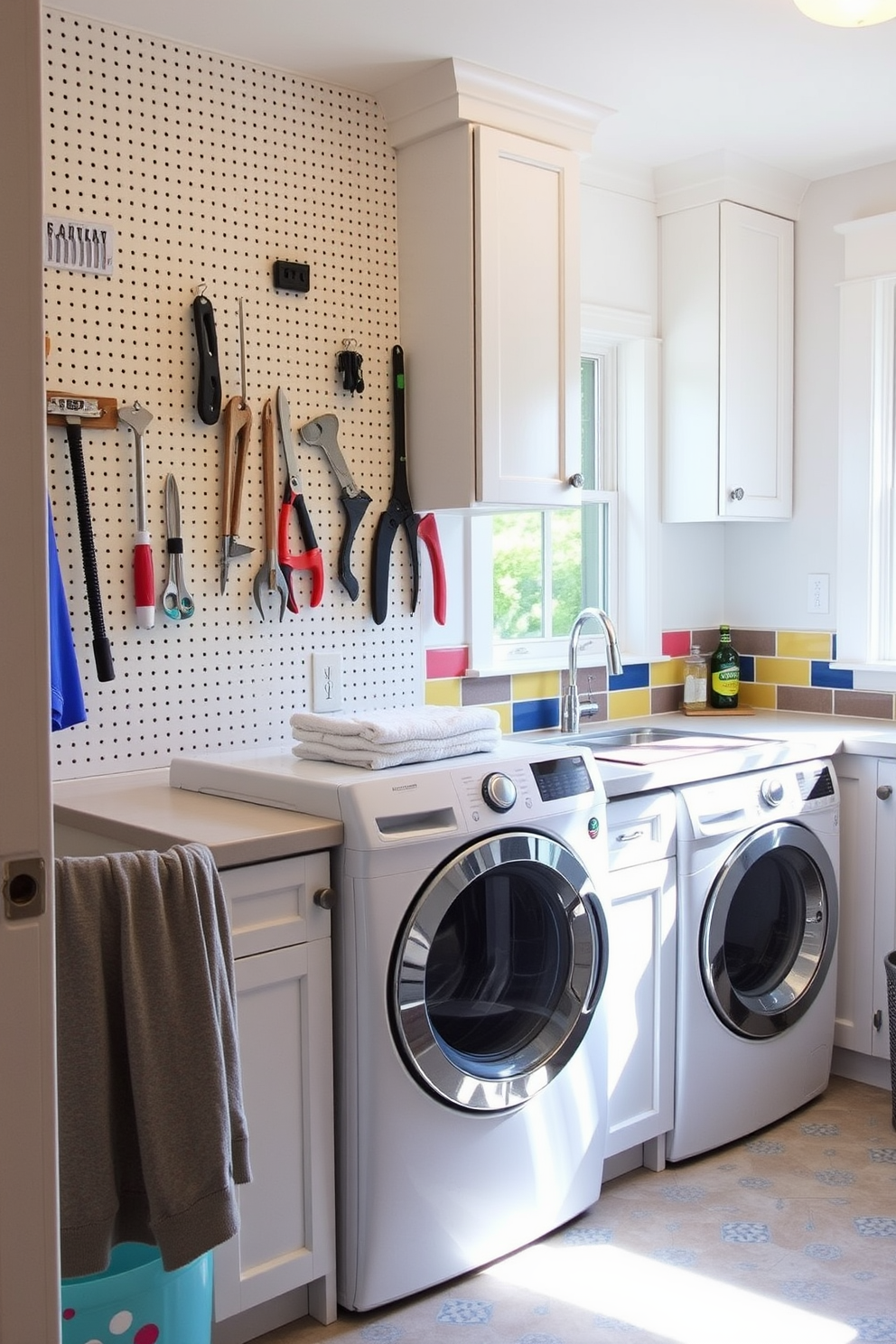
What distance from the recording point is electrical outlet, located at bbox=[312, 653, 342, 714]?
9.61 ft

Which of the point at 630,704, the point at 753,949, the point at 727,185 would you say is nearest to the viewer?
the point at 753,949

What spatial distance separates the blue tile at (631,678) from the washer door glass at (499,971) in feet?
4.21

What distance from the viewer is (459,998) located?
238cm

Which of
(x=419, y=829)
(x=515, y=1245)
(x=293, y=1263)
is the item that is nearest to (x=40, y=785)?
(x=419, y=829)

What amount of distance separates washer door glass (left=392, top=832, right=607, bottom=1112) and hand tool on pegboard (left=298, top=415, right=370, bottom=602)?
2.84 ft

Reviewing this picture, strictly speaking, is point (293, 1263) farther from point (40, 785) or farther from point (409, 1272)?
point (40, 785)

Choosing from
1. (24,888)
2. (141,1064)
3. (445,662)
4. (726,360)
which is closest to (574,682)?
(445,662)

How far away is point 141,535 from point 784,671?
219 cm

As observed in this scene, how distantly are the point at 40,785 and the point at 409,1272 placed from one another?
1521mm

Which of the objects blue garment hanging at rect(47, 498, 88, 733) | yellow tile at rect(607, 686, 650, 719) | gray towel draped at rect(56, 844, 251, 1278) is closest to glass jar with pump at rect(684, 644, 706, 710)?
yellow tile at rect(607, 686, 650, 719)

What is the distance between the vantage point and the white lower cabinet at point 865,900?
3209mm

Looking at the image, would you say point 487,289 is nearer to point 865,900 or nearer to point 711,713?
point 711,713

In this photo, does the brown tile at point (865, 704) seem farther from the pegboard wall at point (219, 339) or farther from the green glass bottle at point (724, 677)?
the pegboard wall at point (219, 339)

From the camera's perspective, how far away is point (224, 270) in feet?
8.93
